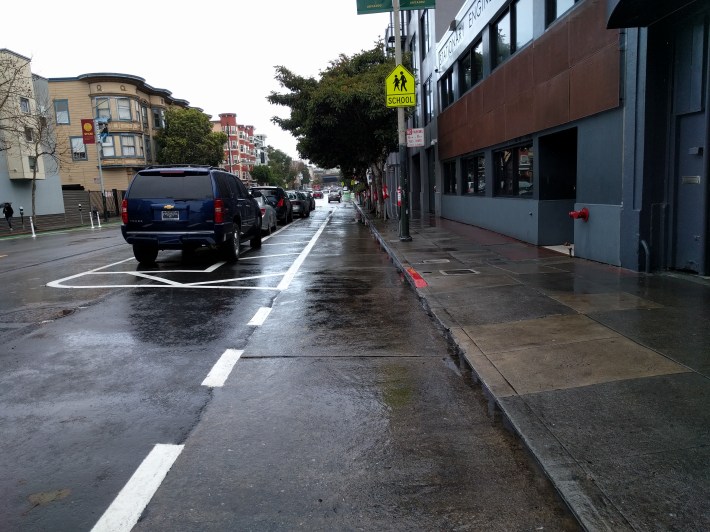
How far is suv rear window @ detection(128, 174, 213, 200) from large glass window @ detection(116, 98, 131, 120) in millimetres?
44657

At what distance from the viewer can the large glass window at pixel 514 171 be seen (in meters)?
14.8

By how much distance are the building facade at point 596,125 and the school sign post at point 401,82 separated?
255cm

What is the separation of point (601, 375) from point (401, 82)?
40.8 ft

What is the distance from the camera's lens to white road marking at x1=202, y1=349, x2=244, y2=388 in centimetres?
Answer: 523

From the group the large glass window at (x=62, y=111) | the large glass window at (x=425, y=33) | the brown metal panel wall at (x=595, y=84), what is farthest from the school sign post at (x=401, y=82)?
the large glass window at (x=62, y=111)

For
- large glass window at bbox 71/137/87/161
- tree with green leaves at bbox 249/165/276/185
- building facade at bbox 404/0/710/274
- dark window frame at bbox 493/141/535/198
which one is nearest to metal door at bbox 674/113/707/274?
building facade at bbox 404/0/710/274

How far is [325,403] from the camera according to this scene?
4.73 meters

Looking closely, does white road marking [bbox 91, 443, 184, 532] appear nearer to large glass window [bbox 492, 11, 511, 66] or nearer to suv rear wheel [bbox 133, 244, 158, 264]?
suv rear wheel [bbox 133, 244, 158, 264]

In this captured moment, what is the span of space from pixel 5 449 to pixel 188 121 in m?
57.4

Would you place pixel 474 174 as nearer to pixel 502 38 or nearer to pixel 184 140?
pixel 502 38

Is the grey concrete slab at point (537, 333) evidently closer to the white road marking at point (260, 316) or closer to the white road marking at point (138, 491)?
the white road marking at point (260, 316)

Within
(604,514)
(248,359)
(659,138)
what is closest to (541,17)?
(659,138)

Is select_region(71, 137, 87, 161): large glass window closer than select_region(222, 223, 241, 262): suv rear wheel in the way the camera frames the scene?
No

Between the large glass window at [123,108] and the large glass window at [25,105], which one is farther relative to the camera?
the large glass window at [123,108]
